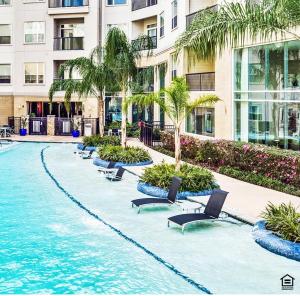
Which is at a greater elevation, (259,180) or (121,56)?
(121,56)

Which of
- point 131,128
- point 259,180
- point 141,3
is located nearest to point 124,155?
point 259,180

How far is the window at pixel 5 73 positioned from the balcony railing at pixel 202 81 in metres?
22.0

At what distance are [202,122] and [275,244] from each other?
52.7 feet

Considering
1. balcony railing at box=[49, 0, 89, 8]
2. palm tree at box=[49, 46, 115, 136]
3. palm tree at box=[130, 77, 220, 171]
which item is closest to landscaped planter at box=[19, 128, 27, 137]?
balcony railing at box=[49, 0, 89, 8]

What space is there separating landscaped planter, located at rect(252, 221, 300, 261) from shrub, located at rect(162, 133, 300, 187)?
511cm

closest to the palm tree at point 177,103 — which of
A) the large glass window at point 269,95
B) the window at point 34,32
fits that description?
the large glass window at point 269,95

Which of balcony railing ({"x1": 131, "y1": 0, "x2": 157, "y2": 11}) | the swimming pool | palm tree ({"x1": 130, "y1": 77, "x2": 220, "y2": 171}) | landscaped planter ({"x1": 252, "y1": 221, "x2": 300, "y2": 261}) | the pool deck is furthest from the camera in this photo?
balcony railing ({"x1": 131, "y1": 0, "x2": 157, "y2": 11})

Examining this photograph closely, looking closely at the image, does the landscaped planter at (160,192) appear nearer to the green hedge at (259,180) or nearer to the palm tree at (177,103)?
the palm tree at (177,103)

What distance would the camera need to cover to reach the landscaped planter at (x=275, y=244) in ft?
30.5

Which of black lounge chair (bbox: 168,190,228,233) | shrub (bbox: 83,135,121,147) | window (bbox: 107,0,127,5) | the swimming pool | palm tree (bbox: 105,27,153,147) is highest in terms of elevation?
window (bbox: 107,0,127,5)

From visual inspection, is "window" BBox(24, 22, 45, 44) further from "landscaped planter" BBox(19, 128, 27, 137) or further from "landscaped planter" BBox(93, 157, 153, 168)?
"landscaped planter" BBox(93, 157, 153, 168)

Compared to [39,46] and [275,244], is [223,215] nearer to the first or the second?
[275,244]

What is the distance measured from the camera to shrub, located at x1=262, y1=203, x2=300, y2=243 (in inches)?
379

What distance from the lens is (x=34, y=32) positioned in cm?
4228
